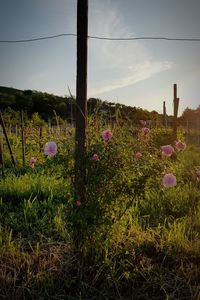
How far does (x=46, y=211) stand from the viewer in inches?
179

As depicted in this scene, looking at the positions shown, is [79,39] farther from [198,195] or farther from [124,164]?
[198,195]

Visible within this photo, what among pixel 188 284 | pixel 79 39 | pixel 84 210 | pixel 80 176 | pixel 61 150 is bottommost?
pixel 188 284

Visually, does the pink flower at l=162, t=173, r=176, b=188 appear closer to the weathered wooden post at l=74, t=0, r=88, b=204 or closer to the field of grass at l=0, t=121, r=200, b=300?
the field of grass at l=0, t=121, r=200, b=300

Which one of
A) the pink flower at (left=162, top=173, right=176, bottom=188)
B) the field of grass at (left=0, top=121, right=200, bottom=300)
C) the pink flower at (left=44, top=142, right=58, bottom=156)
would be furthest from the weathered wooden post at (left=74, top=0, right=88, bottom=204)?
the pink flower at (left=162, top=173, right=176, bottom=188)

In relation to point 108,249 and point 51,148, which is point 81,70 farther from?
point 108,249

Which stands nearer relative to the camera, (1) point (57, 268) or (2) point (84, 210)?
(2) point (84, 210)

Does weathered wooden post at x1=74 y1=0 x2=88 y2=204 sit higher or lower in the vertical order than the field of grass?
higher

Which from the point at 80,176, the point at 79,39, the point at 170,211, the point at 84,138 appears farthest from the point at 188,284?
the point at 79,39

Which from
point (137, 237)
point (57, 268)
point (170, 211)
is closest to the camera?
point (57, 268)

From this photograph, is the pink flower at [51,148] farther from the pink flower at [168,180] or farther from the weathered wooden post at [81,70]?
the pink flower at [168,180]

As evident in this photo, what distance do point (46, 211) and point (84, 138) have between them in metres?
1.89

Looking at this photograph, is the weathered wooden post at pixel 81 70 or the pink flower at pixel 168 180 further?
the weathered wooden post at pixel 81 70

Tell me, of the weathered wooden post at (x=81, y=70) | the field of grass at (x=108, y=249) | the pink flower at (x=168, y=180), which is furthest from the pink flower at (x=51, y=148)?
the pink flower at (x=168, y=180)

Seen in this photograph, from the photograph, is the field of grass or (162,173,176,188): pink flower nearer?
the field of grass
